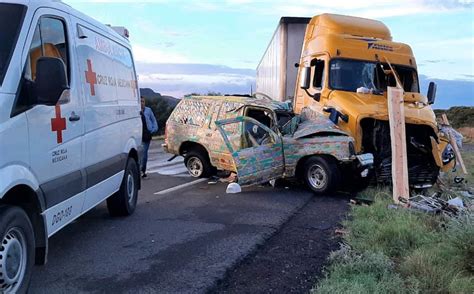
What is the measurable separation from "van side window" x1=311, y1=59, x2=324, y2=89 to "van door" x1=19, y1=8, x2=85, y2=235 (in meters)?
7.16

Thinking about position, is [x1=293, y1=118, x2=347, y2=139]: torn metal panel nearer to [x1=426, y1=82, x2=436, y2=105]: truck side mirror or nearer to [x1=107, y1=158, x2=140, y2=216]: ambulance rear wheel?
[x1=426, y1=82, x2=436, y2=105]: truck side mirror

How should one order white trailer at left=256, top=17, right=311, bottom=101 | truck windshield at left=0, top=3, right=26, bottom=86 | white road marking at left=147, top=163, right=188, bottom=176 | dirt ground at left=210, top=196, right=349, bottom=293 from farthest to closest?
white trailer at left=256, top=17, right=311, bottom=101
white road marking at left=147, top=163, right=188, bottom=176
dirt ground at left=210, top=196, right=349, bottom=293
truck windshield at left=0, top=3, right=26, bottom=86

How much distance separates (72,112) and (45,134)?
633 millimetres

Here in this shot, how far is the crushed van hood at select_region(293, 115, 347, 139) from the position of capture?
32.3 feet

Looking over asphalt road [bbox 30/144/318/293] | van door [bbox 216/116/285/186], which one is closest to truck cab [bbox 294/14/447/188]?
van door [bbox 216/116/285/186]

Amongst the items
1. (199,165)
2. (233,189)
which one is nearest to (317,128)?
(233,189)

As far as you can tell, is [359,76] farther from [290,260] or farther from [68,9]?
[68,9]

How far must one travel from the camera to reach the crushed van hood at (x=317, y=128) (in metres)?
9.85

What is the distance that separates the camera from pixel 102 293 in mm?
4574

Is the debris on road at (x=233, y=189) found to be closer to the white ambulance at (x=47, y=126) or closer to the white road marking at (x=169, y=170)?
the white road marking at (x=169, y=170)

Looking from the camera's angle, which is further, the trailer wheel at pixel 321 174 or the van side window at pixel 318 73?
the van side window at pixel 318 73

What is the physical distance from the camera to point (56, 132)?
4.58 m

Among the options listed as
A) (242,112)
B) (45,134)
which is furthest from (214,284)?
(242,112)

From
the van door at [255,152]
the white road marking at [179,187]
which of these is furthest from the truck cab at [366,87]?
the white road marking at [179,187]
